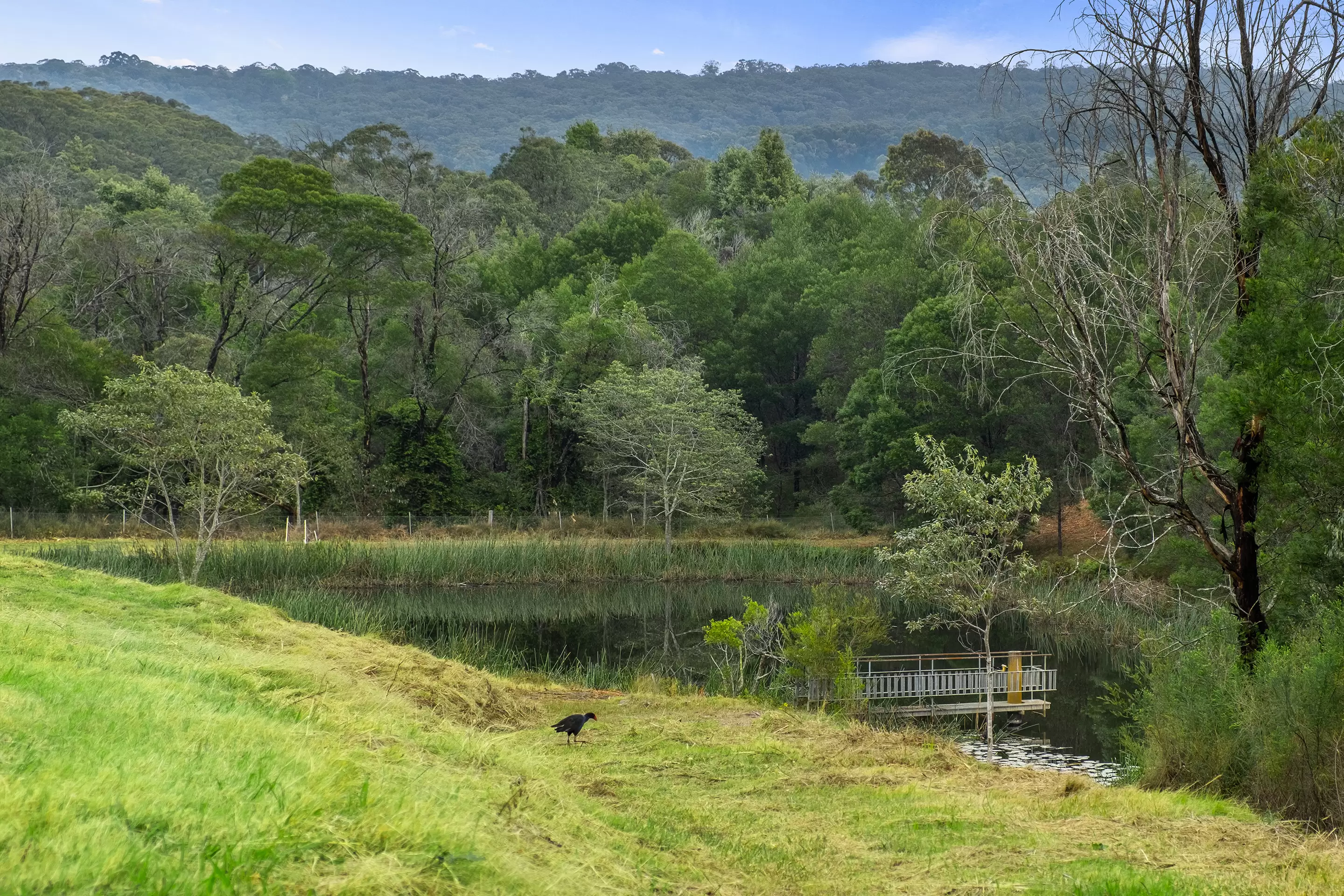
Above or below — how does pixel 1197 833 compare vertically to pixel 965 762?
above

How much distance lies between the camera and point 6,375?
34.1 meters

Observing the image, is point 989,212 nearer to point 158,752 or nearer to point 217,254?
point 158,752

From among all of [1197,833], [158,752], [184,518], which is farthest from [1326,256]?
[184,518]

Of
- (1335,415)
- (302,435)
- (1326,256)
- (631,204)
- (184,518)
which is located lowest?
(184,518)

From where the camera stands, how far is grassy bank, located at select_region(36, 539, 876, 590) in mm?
24453

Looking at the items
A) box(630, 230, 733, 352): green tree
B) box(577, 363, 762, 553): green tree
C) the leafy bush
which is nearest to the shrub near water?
the leafy bush

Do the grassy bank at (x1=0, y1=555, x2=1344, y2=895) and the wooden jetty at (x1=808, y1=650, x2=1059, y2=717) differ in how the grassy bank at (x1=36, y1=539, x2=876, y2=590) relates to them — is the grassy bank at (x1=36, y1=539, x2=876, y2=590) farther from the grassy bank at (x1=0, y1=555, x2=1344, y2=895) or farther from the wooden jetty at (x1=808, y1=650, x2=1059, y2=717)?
the grassy bank at (x1=0, y1=555, x2=1344, y2=895)

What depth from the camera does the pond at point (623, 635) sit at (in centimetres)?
1730

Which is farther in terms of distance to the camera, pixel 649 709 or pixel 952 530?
pixel 952 530

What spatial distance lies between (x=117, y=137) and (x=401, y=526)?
56.0 m

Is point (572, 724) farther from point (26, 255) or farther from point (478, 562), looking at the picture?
point (26, 255)

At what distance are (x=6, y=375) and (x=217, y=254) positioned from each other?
24.1ft

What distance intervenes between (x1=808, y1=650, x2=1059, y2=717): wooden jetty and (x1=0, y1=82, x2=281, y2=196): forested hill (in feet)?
204

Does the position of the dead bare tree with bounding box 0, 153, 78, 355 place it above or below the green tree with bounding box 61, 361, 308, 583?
above
